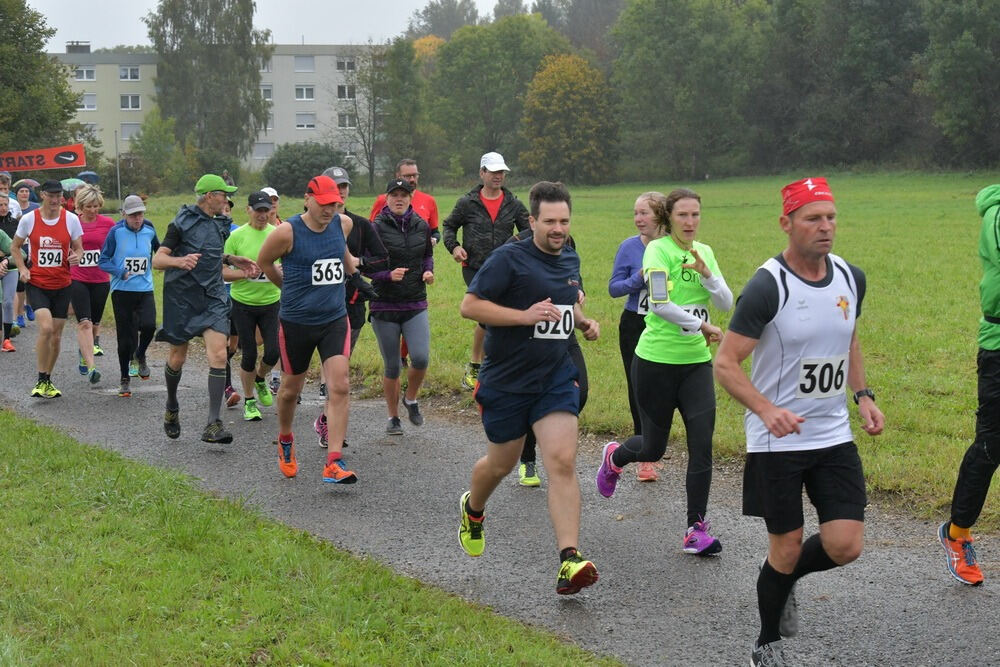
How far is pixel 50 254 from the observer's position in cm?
1233

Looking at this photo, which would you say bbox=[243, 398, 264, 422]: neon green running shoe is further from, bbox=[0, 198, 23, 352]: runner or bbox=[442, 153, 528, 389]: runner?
bbox=[0, 198, 23, 352]: runner

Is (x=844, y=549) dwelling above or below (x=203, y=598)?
above

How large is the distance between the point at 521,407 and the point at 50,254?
807cm

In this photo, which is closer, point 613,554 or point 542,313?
point 542,313

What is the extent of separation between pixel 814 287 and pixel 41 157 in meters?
37.2

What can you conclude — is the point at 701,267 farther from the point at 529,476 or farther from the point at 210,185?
the point at 210,185

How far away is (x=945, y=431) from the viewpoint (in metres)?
9.18

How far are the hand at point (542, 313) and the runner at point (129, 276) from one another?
7.16m

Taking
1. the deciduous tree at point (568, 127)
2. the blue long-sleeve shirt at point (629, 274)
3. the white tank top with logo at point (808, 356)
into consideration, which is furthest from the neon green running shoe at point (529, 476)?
the deciduous tree at point (568, 127)

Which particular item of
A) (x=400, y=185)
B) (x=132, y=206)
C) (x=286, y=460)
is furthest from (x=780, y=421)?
(x=132, y=206)

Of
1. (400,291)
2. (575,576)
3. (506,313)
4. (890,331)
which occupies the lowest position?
(890,331)

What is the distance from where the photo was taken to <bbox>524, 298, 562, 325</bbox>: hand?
589 cm

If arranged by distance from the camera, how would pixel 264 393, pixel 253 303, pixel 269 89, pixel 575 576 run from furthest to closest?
pixel 269 89
pixel 264 393
pixel 253 303
pixel 575 576

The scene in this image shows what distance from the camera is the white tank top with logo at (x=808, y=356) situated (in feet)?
15.6
